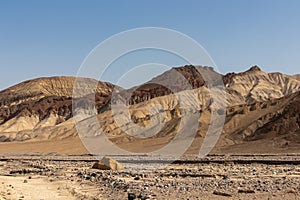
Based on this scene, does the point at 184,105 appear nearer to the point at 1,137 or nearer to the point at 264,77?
the point at 264,77

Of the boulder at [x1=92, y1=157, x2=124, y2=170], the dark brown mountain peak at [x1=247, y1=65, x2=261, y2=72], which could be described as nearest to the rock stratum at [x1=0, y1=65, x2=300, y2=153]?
the dark brown mountain peak at [x1=247, y1=65, x2=261, y2=72]

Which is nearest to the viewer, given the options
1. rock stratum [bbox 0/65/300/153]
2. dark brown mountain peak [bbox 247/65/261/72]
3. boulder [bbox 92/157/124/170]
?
boulder [bbox 92/157/124/170]

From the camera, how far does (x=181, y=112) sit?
118125 mm

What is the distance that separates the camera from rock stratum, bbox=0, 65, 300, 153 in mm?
67625

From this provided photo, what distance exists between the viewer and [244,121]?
3440 inches

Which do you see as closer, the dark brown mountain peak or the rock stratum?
the rock stratum

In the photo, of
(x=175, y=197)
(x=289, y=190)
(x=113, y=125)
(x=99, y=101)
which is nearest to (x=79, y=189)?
(x=175, y=197)

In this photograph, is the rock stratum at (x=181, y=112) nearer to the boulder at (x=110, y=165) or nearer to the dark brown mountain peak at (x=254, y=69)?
the dark brown mountain peak at (x=254, y=69)

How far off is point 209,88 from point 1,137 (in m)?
71.7

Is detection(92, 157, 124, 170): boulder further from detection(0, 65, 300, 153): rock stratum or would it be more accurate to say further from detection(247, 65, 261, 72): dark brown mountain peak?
detection(247, 65, 261, 72): dark brown mountain peak

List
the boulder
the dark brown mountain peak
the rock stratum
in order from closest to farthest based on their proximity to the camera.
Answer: the boulder
the rock stratum
the dark brown mountain peak

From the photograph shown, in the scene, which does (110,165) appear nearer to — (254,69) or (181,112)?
(181,112)

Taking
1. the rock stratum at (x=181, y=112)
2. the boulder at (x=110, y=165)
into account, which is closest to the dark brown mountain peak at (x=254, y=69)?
the rock stratum at (x=181, y=112)

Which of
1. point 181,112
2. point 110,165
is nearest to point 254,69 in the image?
point 181,112
